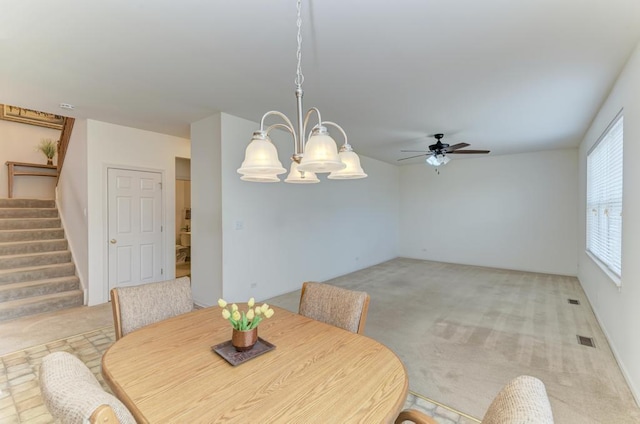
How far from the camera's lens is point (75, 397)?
0.82m

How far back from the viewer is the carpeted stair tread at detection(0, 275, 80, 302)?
3.79 m

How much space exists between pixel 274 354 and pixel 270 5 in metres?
1.97

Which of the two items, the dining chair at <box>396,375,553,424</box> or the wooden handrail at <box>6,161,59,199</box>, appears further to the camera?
the wooden handrail at <box>6,161,59,199</box>

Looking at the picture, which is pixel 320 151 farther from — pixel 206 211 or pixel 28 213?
pixel 28 213

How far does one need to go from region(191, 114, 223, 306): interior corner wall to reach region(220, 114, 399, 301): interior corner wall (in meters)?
0.11

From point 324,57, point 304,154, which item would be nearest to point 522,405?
point 304,154

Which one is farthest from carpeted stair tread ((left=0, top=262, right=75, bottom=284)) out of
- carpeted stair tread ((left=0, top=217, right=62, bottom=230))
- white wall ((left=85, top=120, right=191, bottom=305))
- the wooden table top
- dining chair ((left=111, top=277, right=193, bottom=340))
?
the wooden table top

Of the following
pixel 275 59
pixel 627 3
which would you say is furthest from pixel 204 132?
pixel 627 3

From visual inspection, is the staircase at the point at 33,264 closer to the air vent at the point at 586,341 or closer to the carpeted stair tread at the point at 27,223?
the carpeted stair tread at the point at 27,223

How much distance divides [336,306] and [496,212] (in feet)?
20.6

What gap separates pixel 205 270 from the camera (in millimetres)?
4020

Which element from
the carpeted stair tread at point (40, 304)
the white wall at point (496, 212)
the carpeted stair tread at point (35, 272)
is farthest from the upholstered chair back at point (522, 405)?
the white wall at point (496, 212)

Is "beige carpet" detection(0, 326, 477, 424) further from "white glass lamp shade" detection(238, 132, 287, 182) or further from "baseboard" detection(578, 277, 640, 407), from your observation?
"white glass lamp shade" detection(238, 132, 287, 182)

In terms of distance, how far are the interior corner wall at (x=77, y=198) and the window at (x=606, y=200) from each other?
630 cm
